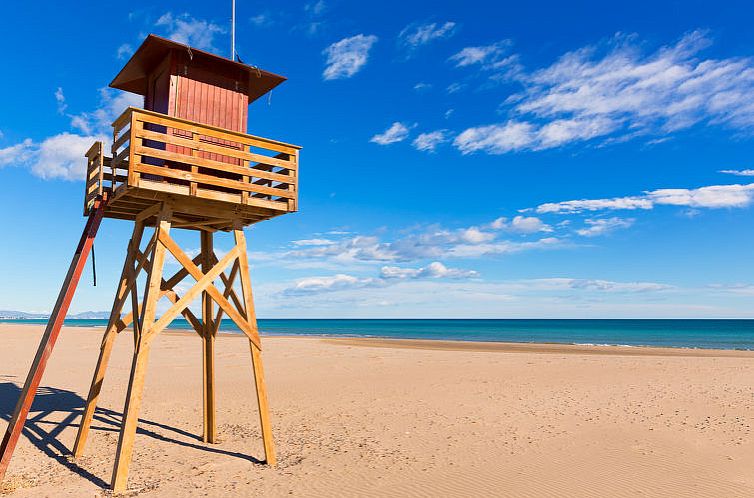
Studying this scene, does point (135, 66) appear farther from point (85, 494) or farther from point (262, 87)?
point (85, 494)

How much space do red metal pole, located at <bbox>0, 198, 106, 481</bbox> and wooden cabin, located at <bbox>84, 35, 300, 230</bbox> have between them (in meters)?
0.56

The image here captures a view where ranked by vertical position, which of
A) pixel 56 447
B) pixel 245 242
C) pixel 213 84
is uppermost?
pixel 213 84

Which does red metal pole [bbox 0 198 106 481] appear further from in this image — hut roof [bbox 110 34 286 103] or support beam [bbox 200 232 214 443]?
hut roof [bbox 110 34 286 103]

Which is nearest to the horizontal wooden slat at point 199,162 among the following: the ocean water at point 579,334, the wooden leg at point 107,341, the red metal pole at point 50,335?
the red metal pole at point 50,335

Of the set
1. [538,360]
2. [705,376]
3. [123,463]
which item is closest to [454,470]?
[123,463]

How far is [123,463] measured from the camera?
326 inches

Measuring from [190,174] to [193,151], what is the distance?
815 mm

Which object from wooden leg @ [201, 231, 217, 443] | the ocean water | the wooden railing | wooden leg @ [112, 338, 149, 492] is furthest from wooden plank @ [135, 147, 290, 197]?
the ocean water

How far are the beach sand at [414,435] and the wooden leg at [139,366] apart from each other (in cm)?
46

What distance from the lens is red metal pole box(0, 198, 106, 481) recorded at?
27.8ft

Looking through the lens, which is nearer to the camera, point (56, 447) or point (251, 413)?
point (56, 447)

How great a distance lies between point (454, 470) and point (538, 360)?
19866 mm

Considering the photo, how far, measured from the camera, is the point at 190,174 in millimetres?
9227

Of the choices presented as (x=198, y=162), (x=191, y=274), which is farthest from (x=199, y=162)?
Answer: (x=191, y=274)
